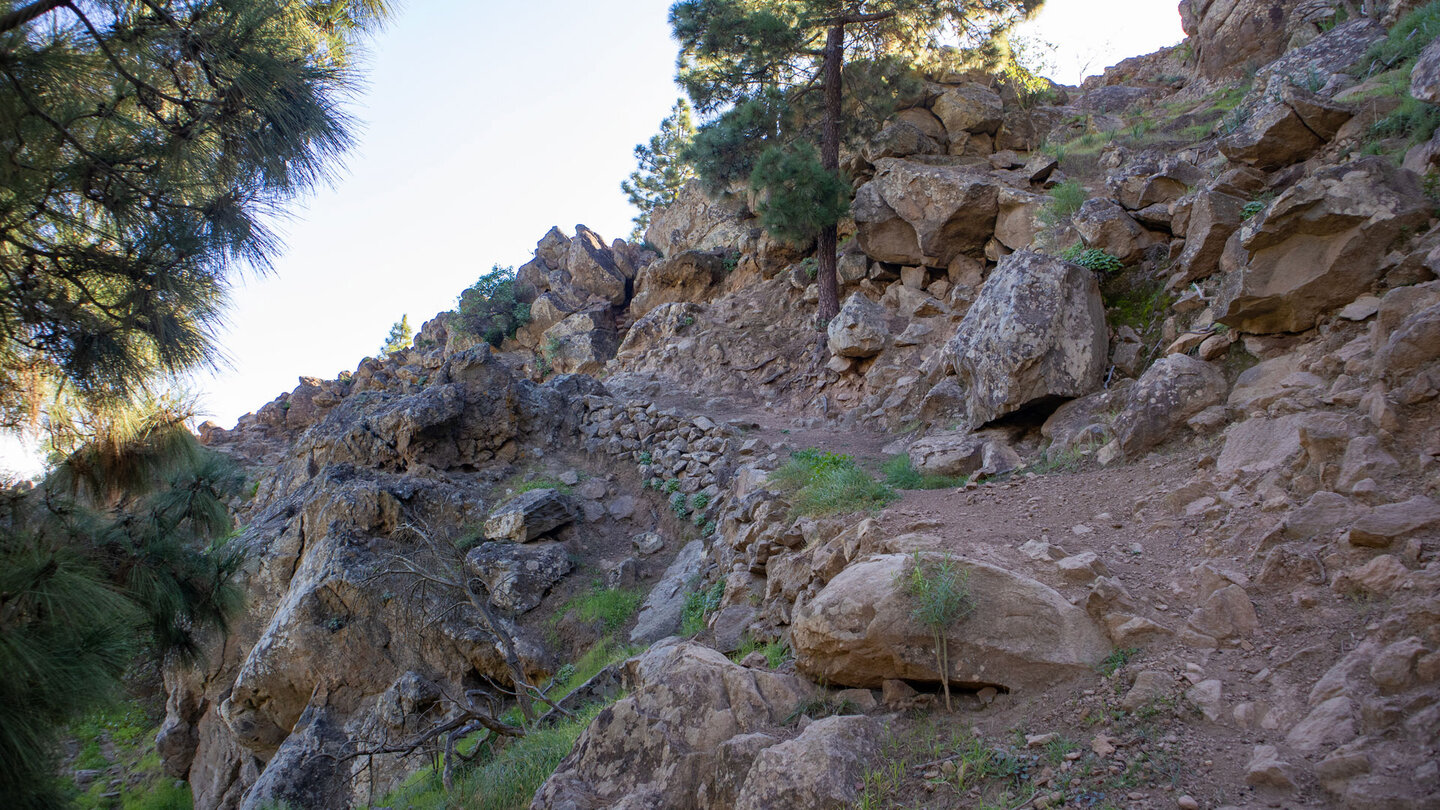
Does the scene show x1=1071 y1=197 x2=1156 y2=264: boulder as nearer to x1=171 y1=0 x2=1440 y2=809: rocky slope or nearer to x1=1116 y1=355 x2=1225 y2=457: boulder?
x1=171 y1=0 x2=1440 y2=809: rocky slope

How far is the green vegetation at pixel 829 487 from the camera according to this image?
257 inches

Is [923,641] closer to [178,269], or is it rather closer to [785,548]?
[785,548]

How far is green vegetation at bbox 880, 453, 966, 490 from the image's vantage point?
7.05 metres

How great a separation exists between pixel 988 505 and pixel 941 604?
7.13 ft

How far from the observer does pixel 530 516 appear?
9664 millimetres

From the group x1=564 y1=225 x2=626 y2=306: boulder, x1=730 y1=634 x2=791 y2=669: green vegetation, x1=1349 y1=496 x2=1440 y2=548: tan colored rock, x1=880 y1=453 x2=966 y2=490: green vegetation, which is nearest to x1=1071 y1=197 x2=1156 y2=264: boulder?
x1=880 y1=453 x2=966 y2=490: green vegetation

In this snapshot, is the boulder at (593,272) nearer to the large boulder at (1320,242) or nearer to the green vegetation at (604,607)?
the green vegetation at (604,607)

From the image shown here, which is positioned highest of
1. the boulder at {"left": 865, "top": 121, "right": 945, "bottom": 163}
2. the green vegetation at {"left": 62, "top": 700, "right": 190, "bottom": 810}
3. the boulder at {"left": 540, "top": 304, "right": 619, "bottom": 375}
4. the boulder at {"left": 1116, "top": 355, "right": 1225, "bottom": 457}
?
the boulder at {"left": 865, "top": 121, "right": 945, "bottom": 163}

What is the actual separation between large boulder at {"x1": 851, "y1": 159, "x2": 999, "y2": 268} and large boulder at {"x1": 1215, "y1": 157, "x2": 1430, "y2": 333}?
235 inches

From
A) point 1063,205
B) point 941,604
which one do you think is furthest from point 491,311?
point 941,604

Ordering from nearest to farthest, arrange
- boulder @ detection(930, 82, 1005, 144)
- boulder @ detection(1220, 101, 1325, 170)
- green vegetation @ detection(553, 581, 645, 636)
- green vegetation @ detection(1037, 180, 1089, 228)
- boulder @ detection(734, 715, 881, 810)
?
boulder @ detection(734, 715, 881, 810) < boulder @ detection(1220, 101, 1325, 170) < green vegetation @ detection(553, 581, 645, 636) < green vegetation @ detection(1037, 180, 1089, 228) < boulder @ detection(930, 82, 1005, 144)

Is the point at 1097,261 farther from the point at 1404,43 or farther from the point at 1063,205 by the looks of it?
the point at 1404,43

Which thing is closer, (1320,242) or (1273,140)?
(1320,242)

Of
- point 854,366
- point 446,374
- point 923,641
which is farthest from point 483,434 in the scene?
point 923,641
